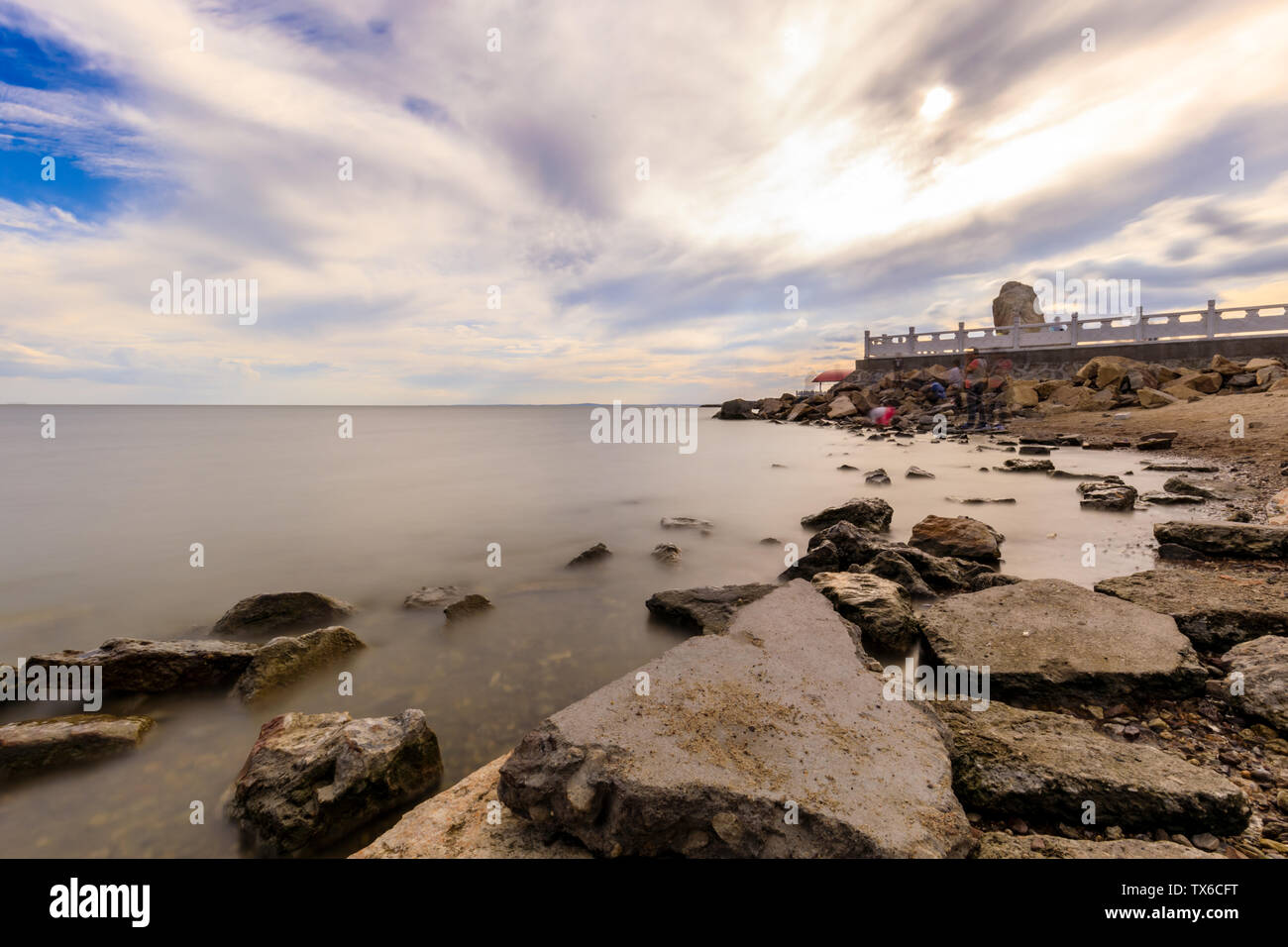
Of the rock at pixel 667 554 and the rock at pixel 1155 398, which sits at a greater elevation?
the rock at pixel 1155 398

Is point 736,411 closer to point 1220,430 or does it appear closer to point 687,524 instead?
point 1220,430

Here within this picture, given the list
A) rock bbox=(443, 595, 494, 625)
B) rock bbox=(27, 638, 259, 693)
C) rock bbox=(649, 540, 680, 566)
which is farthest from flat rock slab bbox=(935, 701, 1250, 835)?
rock bbox=(27, 638, 259, 693)

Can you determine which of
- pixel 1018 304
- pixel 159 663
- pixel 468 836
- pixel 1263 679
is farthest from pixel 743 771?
pixel 1018 304

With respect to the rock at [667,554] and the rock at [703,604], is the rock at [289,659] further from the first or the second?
the rock at [667,554]

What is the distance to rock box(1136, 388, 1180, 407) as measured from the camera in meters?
21.6

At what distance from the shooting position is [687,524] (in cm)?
967

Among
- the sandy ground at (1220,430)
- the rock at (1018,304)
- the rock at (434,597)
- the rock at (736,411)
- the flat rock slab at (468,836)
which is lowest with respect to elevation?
the flat rock slab at (468,836)

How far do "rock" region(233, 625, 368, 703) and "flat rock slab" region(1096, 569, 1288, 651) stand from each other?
6713mm

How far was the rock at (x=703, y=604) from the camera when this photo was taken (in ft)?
16.2

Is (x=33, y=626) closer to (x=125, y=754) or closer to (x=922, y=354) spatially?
(x=125, y=754)

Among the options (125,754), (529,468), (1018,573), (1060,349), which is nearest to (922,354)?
(1060,349)

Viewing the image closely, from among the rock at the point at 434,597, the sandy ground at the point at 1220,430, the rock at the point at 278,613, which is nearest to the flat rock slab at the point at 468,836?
the rock at the point at 434,597

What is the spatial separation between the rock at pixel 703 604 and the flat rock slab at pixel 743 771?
5.79 feet

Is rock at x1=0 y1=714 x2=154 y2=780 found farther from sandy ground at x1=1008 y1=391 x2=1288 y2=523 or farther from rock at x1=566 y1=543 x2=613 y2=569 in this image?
sandy ground at x1=1008 y1=391 x2=1288 y2=523
